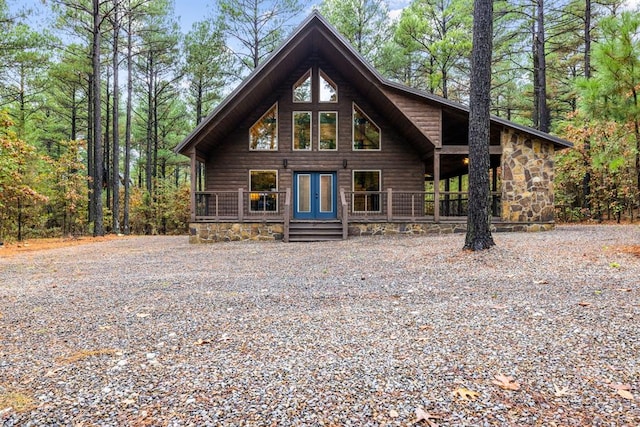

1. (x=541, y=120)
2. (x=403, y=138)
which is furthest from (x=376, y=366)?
(x=541, y=120)

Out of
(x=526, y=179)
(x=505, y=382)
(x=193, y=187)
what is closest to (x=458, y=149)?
(x=526, y=179)

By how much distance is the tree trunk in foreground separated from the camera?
643 centimetres

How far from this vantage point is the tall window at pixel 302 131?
13.2 metres

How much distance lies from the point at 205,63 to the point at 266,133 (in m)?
7.92

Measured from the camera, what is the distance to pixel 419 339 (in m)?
2.91

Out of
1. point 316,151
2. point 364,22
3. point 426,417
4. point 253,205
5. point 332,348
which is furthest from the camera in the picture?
point 364,22

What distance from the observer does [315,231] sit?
436 inches

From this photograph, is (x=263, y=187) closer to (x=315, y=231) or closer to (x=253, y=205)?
(x=253, y=205)

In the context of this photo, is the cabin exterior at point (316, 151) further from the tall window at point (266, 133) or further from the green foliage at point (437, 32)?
the green foliage at point (437, 32)

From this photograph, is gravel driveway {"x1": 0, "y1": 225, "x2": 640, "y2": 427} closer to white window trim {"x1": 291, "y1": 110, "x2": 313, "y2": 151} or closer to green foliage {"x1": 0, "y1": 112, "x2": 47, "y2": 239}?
green foliage {"x1": 0, "y1": 112, "x2": 47, "y2": 239}

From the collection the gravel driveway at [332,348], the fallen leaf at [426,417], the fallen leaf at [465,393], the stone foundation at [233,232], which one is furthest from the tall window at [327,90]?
the fallen leaf at [426,417]

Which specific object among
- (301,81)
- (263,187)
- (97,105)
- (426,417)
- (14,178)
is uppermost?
(301,81)

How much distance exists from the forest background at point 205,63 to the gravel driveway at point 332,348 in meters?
10.2

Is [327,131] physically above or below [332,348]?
above
